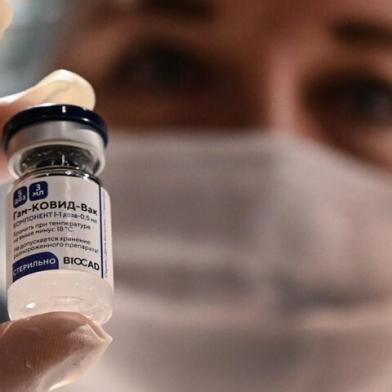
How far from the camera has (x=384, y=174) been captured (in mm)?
1420

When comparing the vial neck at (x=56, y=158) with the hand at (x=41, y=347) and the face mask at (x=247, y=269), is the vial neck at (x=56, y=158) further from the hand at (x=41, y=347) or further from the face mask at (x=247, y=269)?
the face mask at (x=247, y=269)

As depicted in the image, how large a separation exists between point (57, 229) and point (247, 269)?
661 millimetres

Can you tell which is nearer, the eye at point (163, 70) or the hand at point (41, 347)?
the hand at point (41, 347)

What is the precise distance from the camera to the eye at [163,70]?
1.43m

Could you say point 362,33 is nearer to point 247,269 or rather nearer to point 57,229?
point 247,269

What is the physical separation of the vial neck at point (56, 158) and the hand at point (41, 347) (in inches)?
5.6

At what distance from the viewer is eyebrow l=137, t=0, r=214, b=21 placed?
142cm

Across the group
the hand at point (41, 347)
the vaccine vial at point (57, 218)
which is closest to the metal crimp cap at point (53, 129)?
the vaccine vial at point (57, 218)

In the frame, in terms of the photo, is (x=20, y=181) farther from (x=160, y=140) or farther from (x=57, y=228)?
(x=160, y=140)

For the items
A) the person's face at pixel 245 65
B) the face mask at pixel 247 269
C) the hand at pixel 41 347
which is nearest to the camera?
the hand at pixel 41 347

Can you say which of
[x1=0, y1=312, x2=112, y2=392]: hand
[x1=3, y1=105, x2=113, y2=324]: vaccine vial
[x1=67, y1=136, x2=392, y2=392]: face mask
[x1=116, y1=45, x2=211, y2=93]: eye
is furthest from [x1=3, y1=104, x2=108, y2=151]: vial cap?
[x1=116, y1=45, x2=211, y2=93]: eye

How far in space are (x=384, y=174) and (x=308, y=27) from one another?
29 centimetres

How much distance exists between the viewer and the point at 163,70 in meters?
1.50

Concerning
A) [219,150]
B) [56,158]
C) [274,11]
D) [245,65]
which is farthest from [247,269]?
[56,158]
